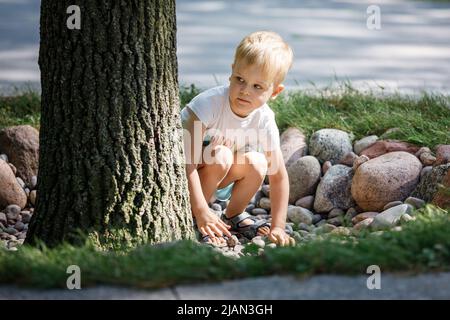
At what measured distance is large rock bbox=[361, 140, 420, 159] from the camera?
18.3 feet

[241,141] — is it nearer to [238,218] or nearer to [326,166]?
[238,218]

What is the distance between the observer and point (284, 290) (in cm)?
318

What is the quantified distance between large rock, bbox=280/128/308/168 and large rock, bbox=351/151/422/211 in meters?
0.56

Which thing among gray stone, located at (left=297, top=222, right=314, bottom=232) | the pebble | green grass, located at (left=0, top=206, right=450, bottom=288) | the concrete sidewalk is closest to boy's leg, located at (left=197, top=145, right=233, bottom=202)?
the pebble

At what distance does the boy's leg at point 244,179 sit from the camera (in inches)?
199

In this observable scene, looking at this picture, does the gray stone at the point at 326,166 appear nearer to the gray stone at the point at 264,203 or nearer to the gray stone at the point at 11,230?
the gray stone at the point at 264,203

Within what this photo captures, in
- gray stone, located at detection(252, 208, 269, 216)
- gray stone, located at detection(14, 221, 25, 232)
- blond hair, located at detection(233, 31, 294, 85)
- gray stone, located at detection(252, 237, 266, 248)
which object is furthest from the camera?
gray stone, located at detection(252, 208, 269, 216)

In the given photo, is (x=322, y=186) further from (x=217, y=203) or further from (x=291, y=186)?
(x=217, y=203)

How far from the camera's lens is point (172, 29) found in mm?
4129

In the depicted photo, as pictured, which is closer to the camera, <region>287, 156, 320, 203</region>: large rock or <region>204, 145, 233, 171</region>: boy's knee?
<region>204, 145, 233, 171</region>: boy's knee

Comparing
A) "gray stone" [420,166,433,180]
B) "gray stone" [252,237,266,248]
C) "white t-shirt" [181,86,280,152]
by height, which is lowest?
"gray stone" [252,237,266,248]

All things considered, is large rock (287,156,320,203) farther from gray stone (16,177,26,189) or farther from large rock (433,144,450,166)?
gray stone (16,177,26,189)
